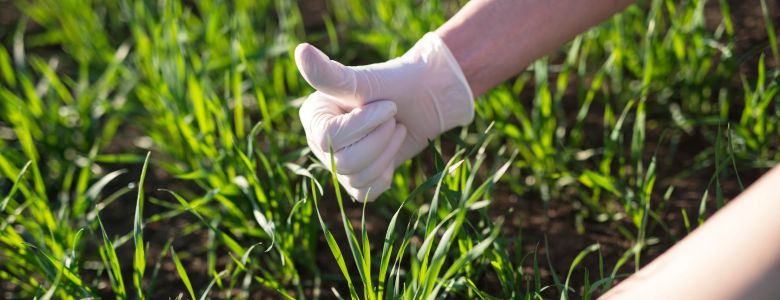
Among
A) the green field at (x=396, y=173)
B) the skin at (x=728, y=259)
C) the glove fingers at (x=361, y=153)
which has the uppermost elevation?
the skin at (x=728, y=259)

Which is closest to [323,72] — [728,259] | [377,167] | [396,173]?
[377,167]

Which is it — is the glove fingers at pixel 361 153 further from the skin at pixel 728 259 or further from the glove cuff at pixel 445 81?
the skin at pixel 728 259

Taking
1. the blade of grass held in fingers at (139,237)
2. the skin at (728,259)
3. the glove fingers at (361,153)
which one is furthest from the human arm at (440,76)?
the skin at (728,259)

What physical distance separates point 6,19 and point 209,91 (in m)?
1.59

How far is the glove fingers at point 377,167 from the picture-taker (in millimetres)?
1479

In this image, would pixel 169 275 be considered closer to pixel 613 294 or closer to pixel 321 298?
pixel 321 298

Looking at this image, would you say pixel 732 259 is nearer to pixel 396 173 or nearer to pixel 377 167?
pixel 377 167

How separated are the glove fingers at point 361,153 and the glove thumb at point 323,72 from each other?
3.6 inches

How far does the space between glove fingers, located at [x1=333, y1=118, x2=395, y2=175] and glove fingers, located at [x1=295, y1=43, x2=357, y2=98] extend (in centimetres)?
9

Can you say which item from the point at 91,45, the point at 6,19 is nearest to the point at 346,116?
the point at 91,45

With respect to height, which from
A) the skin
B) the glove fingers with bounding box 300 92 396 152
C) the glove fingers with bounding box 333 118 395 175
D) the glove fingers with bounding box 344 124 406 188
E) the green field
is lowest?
the green field

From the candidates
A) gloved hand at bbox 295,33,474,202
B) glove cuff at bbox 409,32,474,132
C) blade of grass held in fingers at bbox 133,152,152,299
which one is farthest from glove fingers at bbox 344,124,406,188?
blade of grass held in fingers at bbox 133,152,152,299

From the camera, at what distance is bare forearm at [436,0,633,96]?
1562 mm

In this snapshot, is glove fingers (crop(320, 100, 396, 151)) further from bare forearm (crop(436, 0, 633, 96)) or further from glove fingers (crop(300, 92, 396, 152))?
bare forearm (crop(436, 0, 633, 96))
